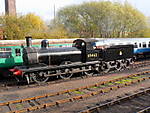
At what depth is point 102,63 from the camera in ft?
43.8

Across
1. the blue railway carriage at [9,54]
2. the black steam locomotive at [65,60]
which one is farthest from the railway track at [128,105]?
the blue railway carriage at [9,54]

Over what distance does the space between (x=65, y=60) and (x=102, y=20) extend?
27975 millimetres

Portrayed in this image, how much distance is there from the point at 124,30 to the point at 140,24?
3944mm

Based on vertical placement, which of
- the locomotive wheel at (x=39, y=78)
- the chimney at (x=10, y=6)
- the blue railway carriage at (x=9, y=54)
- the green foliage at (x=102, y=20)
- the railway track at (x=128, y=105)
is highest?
the chimney at (x=10, y=6)

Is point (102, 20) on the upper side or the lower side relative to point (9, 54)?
upper

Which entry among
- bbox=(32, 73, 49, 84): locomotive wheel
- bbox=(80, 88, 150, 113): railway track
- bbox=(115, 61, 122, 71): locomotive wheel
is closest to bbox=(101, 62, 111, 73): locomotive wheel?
bbox=(115, 61, 122, 71): locomotive wheel

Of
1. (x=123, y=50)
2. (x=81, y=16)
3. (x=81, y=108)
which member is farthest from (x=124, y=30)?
(x=81, y=108)

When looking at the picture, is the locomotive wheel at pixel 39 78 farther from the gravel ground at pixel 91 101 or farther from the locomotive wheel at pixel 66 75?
the gravel ground at pixel 91 101

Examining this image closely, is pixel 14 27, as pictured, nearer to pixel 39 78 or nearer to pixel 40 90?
pixel 39 78

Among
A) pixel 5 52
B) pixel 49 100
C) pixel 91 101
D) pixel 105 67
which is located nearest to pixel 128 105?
pixel 91 101

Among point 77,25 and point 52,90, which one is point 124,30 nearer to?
point 77,25

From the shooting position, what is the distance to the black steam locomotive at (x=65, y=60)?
34.4 ft

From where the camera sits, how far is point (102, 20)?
3741cm

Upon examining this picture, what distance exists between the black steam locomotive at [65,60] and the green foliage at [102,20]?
2410 cm
